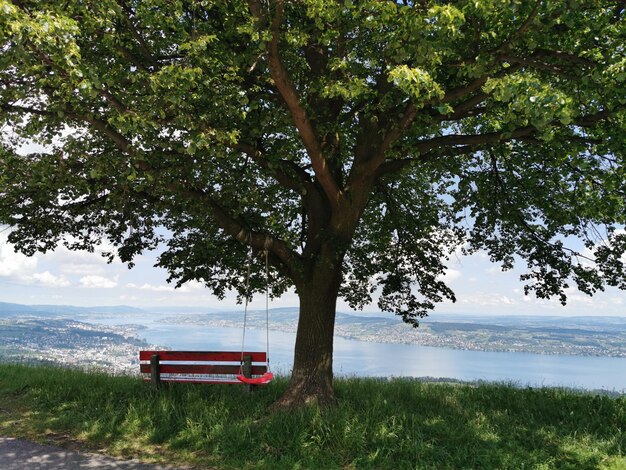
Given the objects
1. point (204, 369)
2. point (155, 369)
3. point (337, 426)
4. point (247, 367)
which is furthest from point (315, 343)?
point (155, 369)

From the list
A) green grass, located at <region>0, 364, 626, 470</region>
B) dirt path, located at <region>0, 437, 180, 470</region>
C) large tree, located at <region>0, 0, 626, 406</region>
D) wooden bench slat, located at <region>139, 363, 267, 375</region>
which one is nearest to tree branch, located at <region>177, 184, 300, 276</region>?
large tree, located at <region>0, 0, 626, 406</region>

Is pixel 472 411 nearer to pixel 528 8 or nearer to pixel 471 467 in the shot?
pixel 471 467

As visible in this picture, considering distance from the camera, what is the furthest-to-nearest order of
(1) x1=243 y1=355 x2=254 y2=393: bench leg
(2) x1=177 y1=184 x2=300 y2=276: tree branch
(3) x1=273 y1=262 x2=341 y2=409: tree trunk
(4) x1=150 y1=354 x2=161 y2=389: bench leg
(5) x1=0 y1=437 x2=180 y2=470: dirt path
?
(4) x1=150 y1=354 x2=161 y2=389: bench leg, (1) x1=243 y1=355 x2=254 y2=393: bench leg, (2) x1=177 y1=184 x2=300 y2=276: tree branch, (3) x1=273 y1=262 x2=341 y2=409: tree trunk, (5) x1=0 y1=437 x2=180 y2=470: dirt path

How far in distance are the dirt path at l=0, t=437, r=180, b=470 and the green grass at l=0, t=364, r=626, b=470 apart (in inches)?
13.5

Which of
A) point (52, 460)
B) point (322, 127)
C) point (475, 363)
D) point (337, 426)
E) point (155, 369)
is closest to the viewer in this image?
point (52, 460)

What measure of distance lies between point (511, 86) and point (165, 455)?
7483 mm

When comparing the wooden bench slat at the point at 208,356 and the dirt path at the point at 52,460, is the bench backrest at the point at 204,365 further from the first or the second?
the dirt path at the point at 52,460

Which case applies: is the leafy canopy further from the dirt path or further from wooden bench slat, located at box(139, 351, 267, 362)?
the dirt path

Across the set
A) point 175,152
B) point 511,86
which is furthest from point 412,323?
point 511,86

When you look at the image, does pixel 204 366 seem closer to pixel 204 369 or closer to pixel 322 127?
pixel 204 369

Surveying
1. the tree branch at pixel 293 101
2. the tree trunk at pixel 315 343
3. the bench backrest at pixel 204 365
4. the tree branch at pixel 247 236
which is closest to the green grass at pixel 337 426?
the bench backrest at pixel 204 365

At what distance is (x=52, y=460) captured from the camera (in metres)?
7.20

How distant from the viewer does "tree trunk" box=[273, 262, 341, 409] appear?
9.76m

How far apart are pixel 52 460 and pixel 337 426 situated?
4.45 meters
